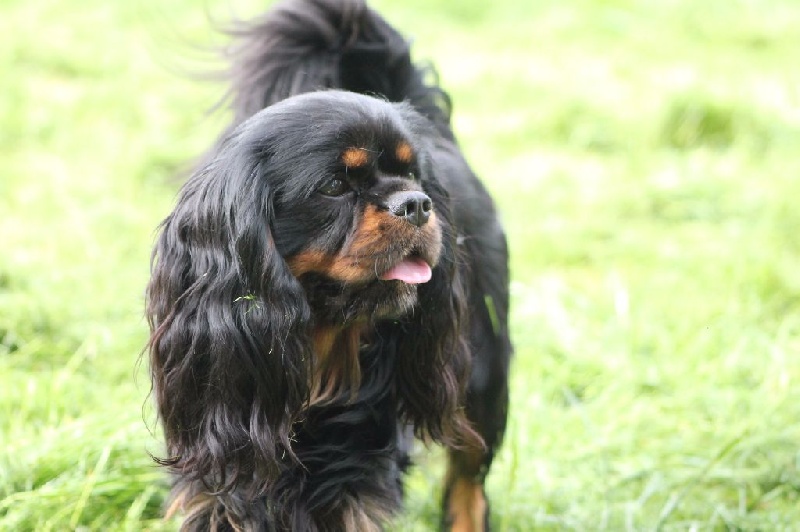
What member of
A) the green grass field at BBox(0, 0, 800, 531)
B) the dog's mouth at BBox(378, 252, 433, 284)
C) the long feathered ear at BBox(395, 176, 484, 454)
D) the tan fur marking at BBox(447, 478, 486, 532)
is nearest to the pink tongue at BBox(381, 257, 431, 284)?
the dog's mouth at BBox(378, 252, 433, 284)

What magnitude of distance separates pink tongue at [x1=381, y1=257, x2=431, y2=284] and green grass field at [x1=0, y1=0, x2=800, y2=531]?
2.90ft

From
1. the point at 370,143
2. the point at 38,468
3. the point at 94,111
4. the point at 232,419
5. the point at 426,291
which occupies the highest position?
the point at 370,143

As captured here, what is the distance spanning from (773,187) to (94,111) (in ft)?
12.9

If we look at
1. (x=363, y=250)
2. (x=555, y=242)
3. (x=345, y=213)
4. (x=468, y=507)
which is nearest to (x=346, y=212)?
(x=345, y=213)

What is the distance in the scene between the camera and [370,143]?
8.45 ft

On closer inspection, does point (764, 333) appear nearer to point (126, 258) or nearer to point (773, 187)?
point (773, 187)

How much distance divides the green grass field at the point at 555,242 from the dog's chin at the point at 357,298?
2.75ft

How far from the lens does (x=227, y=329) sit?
8.24ft

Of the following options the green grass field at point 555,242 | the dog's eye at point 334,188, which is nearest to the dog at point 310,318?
the dog's eye at point 334,188

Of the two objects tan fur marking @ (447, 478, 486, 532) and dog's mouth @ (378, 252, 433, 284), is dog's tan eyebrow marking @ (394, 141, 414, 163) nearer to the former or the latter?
dog's mouth @ (378, 252, 433, 284)

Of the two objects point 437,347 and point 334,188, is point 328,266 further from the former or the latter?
point 437,347

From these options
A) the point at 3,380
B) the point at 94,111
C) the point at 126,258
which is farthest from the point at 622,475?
the point at 94,111

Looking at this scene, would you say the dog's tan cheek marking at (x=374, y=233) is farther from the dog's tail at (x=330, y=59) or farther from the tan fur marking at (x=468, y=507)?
the tan fur marking at (x=468, y=507)

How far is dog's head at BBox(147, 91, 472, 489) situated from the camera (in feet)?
8.18
